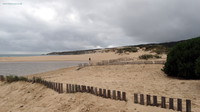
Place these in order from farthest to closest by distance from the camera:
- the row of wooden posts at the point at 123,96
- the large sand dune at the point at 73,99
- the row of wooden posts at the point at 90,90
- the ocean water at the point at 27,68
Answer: the ocean water at the point at 27,68 < the row of wooden posts at the point at 90,90 < the large sand dune at the point at 73,99 < the row of wooden posts at the point at 123,96

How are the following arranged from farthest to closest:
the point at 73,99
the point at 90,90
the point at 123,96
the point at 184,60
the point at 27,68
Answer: the point at 27,68 → the point at 184,60 → the point at 90,90 → the point at 73,99 → the point at 123,96

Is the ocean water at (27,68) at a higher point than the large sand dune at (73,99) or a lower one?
lower

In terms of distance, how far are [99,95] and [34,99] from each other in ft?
12.1

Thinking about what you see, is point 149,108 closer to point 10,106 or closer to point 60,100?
point 60,100

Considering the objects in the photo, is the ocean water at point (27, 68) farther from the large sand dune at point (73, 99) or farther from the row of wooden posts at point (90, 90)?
the row of wooden posts at point (90, 90)

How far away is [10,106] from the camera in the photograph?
27.0 feet

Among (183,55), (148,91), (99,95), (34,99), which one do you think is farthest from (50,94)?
(183,55)

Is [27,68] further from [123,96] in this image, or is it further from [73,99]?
[123,96]

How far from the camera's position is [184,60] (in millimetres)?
11406

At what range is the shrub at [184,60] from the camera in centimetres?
1090

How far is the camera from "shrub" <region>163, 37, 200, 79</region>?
1090cm

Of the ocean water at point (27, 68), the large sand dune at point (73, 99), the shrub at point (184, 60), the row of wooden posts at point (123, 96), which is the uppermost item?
the shrub at point (184, 60)

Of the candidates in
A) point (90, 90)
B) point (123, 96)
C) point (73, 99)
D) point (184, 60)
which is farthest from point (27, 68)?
point (123, 96)

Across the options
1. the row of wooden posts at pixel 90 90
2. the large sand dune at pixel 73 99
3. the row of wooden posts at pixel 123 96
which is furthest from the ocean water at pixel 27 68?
the row of wooden posts at pixel 90 90
